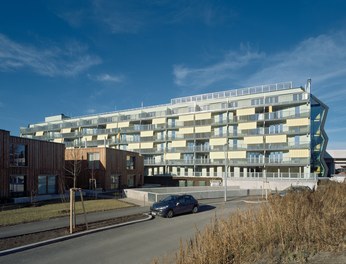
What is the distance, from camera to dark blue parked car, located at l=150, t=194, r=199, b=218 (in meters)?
21.9

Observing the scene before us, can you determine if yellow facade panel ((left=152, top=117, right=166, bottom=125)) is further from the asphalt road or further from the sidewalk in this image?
the asphalt road

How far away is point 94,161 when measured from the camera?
145ft

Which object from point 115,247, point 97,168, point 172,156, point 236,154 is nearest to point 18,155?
point 97,168

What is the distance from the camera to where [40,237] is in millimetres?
14406

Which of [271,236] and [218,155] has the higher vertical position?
[218,155]

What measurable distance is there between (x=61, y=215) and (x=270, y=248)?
15835mm

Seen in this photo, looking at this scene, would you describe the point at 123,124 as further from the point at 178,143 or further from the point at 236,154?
the point at 236,154

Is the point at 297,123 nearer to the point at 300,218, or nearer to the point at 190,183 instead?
the point at 190,183

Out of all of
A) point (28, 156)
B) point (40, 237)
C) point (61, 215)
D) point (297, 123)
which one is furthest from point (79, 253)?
point (297, 123)

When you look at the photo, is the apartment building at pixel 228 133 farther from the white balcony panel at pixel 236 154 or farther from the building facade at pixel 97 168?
the building facade at pixel 97 168

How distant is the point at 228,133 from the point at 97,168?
2878 centimetres

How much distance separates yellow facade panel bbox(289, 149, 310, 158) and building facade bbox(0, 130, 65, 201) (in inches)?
1516

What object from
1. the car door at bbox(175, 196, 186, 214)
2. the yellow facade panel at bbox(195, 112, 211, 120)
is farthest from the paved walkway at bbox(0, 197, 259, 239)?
the yellow facade panel at bbox(195, 112, 211, 120)

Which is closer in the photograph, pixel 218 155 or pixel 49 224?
pixel 49 224
